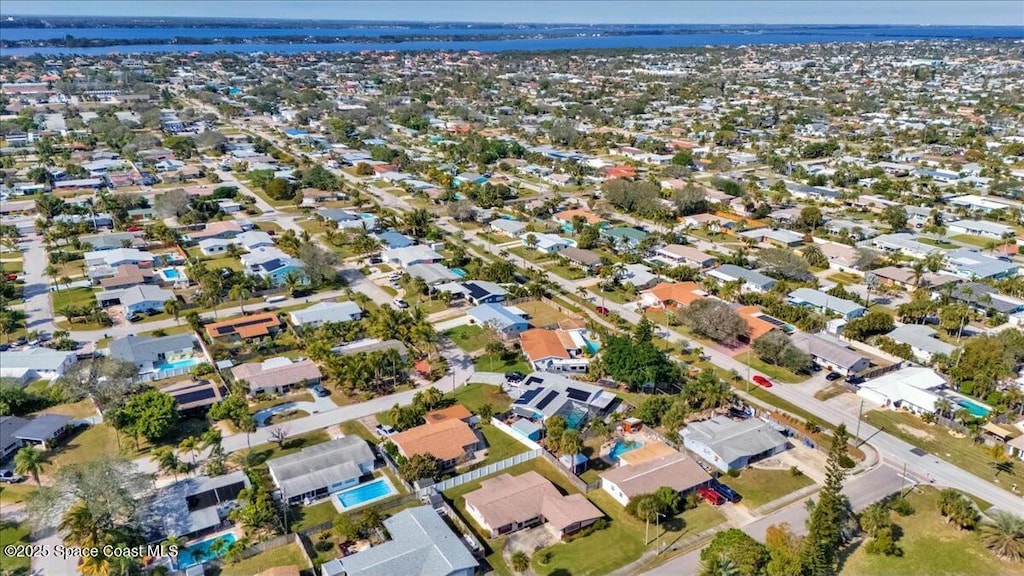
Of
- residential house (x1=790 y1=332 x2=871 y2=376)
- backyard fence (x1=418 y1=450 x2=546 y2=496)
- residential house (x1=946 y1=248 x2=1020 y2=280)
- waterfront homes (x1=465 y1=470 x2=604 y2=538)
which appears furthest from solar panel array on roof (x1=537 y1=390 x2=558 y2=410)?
residential house (x1=946 y1=248 x2=1020 y2=280)

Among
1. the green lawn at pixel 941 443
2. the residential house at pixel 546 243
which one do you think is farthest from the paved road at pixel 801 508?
the residential house at pixel 546 243

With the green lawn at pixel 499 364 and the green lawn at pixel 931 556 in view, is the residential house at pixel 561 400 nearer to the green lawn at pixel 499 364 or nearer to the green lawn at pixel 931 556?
the green lawn at pixel 499 364

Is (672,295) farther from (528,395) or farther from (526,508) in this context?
(526,508)

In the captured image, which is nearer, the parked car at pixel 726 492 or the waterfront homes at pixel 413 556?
the waterfront homes at pixel 413 556

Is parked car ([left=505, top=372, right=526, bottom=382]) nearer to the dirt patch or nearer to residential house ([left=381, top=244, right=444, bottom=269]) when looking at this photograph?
residential house ([left=381, top=244, right=444, bottom=269])

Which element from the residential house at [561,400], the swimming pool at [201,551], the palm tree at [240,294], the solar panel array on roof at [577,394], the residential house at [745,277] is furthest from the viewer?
the residential house at [745,277]

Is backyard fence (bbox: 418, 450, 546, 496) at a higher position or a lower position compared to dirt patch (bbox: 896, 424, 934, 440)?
lower
